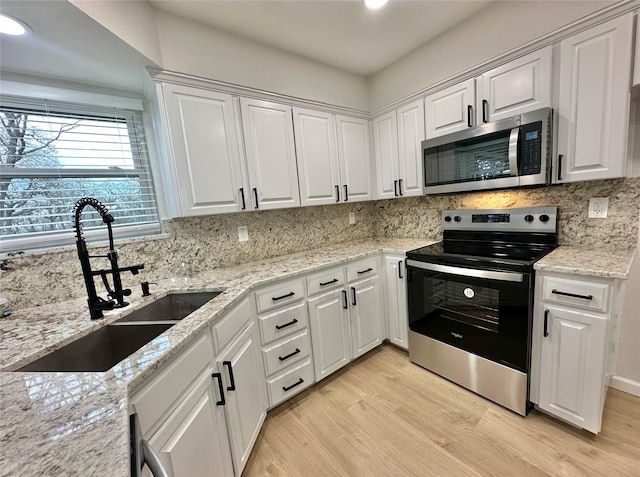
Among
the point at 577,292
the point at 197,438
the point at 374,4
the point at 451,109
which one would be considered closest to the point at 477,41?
the point at 451,109

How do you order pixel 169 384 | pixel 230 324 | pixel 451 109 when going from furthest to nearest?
pixel 451 109
pixel 230 324
pixel 169 384

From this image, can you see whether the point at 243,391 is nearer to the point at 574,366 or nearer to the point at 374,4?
the point at 574,366

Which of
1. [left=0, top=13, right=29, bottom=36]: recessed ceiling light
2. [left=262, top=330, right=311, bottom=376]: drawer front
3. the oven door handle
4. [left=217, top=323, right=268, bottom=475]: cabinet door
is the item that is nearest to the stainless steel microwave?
the oven door handle

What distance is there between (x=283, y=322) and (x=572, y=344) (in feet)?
5.26

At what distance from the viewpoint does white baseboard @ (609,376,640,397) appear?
168 centimetres

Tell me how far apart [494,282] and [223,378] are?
1.57 metres

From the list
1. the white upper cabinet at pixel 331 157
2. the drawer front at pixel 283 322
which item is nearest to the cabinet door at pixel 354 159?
the white upper cabinet at pixel 331 157

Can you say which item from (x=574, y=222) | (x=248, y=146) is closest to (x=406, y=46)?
(x=248, y=146)

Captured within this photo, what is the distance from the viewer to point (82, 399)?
627 millimetres

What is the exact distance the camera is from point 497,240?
202 cm

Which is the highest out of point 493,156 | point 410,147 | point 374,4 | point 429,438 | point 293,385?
point 374,4

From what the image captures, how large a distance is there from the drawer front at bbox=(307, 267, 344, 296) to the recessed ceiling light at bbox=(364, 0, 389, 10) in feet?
5.57

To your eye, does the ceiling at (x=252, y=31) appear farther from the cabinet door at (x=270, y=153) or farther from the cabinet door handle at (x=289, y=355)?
the cabinet door handle at (x=289, y=355)

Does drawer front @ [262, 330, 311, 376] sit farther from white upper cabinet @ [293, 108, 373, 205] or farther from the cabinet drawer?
white upper cabinet @ [293, 108, 373, 205]
